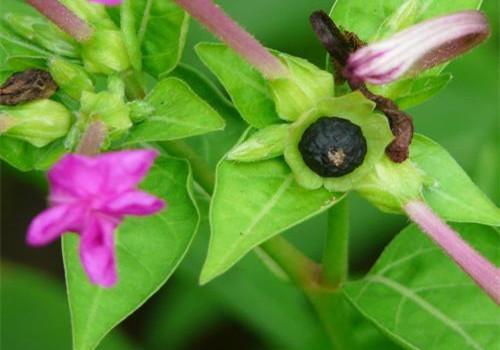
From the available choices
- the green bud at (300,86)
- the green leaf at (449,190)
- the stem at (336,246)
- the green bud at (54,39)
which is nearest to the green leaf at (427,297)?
the stem at (336,246)

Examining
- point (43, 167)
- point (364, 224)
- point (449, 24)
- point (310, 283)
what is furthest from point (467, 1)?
point (364, 224)

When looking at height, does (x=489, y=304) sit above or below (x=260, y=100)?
below

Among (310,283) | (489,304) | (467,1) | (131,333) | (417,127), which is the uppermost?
(467,1)

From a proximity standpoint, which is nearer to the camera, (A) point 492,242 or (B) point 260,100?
(B) point 260,100

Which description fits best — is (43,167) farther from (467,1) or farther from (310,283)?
(467,1)

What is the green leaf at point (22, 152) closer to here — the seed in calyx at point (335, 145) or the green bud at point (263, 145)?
the green bud at point (263, 145)

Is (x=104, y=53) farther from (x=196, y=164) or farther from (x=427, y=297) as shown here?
(x=427, y=297)
